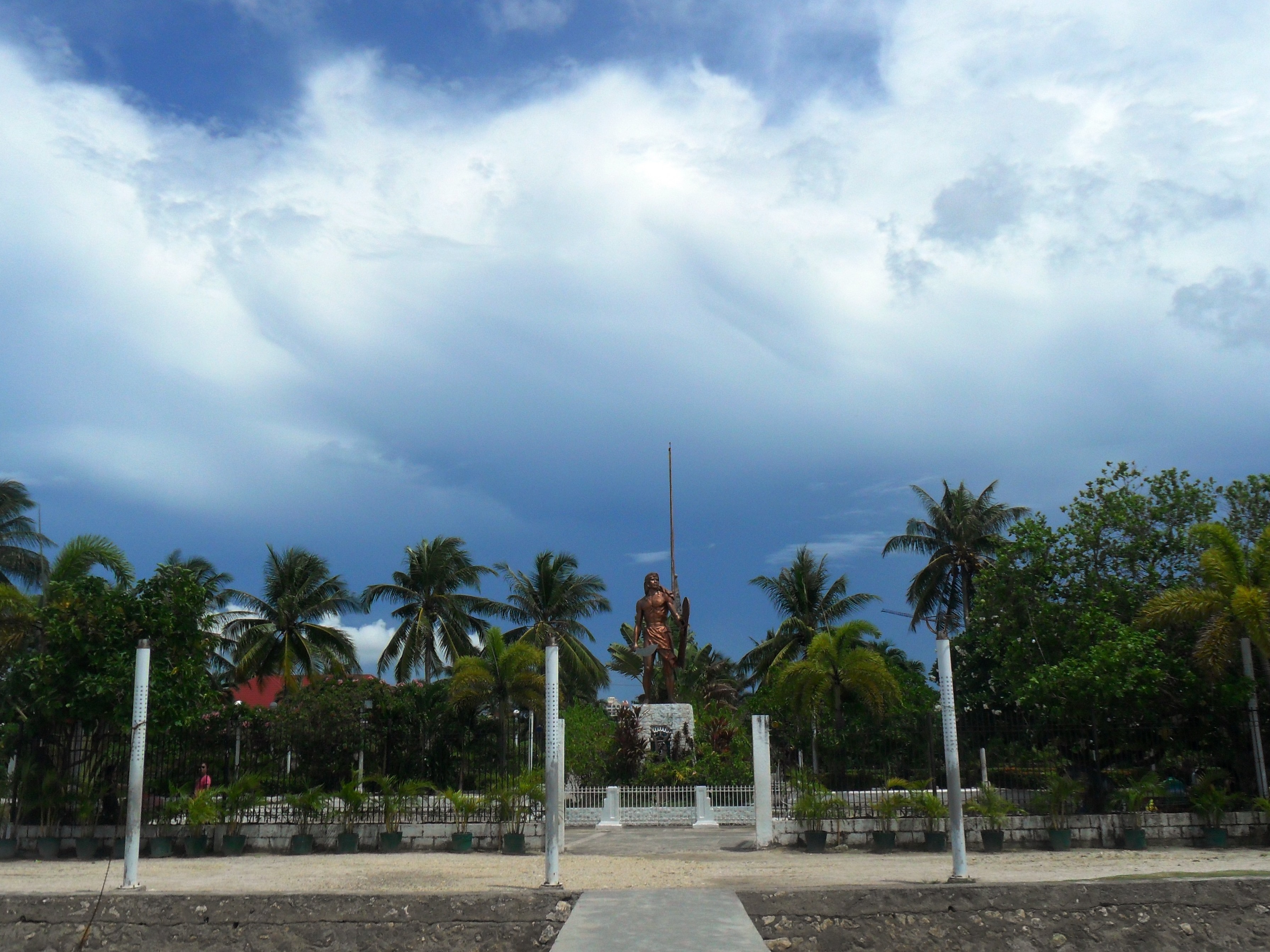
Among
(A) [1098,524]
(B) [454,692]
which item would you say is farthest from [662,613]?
(A) [1098,524]

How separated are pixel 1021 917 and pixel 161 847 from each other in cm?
1144

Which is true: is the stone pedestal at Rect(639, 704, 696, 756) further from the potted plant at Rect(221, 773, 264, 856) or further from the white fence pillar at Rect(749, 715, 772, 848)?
the potted plant at Rect(221, 773, 264, 856)

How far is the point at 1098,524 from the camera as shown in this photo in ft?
68.7

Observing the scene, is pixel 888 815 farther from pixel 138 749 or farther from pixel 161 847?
pixel 161 847

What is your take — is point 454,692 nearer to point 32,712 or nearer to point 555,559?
point 32,712

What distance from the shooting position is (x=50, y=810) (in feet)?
46.3

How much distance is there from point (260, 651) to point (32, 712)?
20.6 metres

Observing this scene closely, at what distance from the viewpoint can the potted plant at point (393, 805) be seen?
47.1 ft

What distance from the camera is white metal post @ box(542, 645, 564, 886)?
9445 millimetres

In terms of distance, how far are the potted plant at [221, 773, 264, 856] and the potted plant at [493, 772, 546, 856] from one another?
3.47m

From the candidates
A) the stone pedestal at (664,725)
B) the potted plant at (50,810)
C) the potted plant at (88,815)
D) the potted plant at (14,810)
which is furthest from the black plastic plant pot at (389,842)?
the stone pedestal at (664,725)

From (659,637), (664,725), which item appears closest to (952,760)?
(664,725)

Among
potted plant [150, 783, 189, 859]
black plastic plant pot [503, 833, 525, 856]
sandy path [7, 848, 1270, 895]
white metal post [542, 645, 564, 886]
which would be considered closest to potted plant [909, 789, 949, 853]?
sandy path [7, 848, 1270, 895]

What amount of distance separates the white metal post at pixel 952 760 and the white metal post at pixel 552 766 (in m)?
3.83
